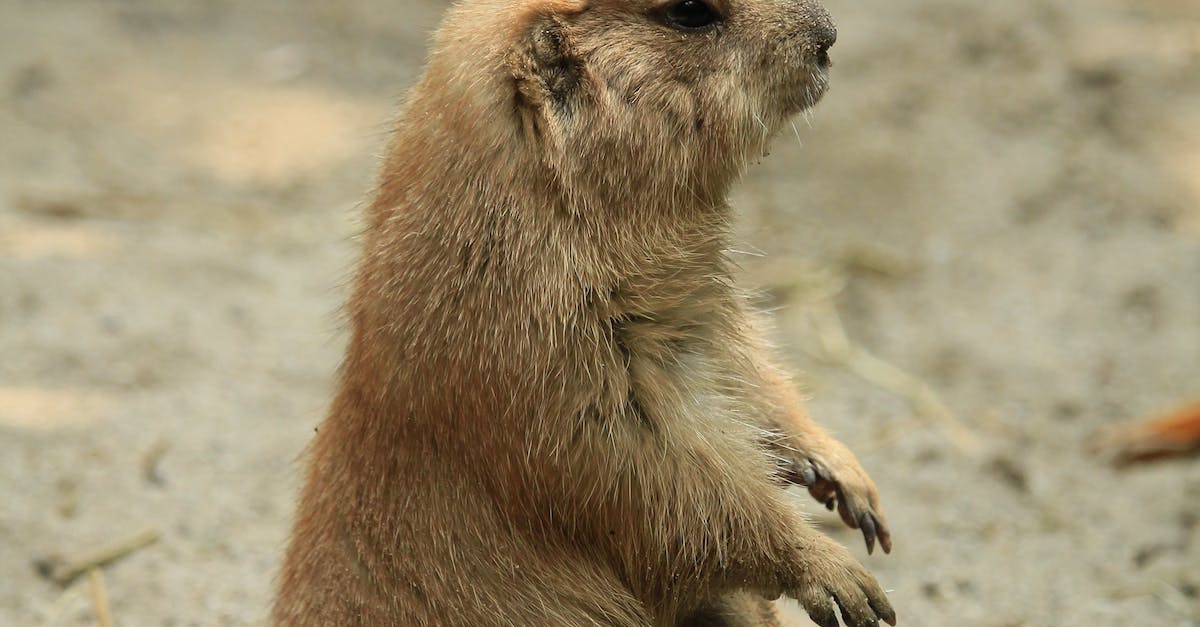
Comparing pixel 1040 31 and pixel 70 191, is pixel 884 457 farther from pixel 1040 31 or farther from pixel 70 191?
pixel 70 191

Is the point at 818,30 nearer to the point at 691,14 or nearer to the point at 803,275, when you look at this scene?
the point at 691,14

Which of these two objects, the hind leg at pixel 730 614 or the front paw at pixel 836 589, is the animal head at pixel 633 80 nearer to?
the front paw at pixel 836 589

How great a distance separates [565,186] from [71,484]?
111 inches

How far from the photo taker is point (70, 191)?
7.27 meters

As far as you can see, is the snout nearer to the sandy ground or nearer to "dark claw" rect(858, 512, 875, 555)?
the sandy ground

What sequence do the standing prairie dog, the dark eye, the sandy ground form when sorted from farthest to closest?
the sandy ground < the dark eye < the standing prairie dog

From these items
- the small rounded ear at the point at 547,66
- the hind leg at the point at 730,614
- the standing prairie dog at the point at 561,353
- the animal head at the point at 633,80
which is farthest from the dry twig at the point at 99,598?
the small rounded ear at the point at 547,66

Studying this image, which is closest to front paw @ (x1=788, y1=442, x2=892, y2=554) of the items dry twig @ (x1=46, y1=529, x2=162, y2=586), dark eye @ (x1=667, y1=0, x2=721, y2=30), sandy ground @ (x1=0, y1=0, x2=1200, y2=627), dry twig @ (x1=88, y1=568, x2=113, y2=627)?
sandy ground @ (x1=0, y1=0, x2=1200, y2=627)

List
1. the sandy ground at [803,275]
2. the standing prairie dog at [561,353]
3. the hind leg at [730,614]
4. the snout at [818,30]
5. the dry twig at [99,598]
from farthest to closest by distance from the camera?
the sandy ground at [803,275]
the dry twig at [99,598]
the hind leg at [730,614]
the snout at [818,30]
the standing prairie dog at [561,353]

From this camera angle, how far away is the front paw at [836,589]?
3312 mm

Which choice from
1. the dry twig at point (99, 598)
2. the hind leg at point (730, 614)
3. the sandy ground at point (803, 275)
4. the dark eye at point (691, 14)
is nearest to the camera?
the dark eye at point (691, 14)

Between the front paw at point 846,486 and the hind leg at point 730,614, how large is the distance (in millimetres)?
324

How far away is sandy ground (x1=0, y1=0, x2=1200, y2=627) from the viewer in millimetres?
5000

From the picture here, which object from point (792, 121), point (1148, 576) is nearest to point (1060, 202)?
point (1148, 576)
